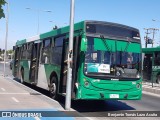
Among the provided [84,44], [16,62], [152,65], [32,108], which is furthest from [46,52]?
[152,65]

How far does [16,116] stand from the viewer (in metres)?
9.74

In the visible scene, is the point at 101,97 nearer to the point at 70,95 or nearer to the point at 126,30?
the point at 70,95

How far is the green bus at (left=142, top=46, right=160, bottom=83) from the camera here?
26.5m

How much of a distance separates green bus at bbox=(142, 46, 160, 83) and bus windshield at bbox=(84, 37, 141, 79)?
42.5 feet

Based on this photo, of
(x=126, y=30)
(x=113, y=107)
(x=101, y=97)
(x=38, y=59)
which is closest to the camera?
(x=101, y=97)

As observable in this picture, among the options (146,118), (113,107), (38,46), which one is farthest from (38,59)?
(146,118)

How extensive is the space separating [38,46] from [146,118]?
27.9ft

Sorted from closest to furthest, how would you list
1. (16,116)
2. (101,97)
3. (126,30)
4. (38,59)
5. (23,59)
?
(16,116) < (101,97) < (126,30) < (38,59) < (23,59)

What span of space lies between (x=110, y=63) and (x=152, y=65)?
15306 mm

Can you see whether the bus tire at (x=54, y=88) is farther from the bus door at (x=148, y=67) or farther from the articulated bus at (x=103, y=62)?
the bus door at (x=148, y=67)

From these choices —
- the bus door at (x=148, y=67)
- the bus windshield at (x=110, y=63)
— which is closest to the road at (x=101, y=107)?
the bus windshield at (x=110, y=63)

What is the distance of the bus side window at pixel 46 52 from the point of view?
16334 mm

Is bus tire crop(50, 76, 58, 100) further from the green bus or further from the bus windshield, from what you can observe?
the green bus

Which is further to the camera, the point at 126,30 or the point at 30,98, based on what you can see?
the point at 30,98
